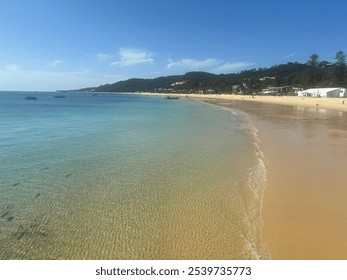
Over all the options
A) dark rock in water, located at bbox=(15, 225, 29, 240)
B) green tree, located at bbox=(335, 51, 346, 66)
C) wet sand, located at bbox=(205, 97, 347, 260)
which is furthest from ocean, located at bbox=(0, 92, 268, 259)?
green tree, located at bbox=(335, 51, 346, 66)

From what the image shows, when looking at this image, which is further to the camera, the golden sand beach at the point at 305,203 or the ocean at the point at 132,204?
the ocean at the point at 132,204

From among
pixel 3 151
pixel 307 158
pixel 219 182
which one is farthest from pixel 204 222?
pixel 3 151

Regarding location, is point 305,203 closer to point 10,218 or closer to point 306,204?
point 306,204

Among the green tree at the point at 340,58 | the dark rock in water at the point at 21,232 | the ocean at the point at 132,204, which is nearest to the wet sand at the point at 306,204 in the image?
the ocean at the point at 132,204

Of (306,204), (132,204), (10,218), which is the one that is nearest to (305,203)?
(306,204)

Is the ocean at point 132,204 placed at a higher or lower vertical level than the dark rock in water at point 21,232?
lower

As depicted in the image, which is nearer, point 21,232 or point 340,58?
point 21,232

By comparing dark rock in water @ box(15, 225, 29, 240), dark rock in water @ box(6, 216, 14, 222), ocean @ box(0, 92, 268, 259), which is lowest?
ocean @ box(0, 92, 268, 259)

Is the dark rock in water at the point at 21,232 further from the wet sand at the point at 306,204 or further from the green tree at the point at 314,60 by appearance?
the green tree at the point at 314,60

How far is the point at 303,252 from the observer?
16.5ft

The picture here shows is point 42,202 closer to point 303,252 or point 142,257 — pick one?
point 142,257

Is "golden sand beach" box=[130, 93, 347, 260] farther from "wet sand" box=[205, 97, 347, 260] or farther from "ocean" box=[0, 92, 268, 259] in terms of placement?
"ocean" box=[0, 92, 268, 259]

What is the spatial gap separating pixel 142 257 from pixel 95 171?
5.80 m

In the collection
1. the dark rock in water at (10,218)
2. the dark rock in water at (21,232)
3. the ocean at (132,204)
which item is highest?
the dark rock in water at (10,218)
